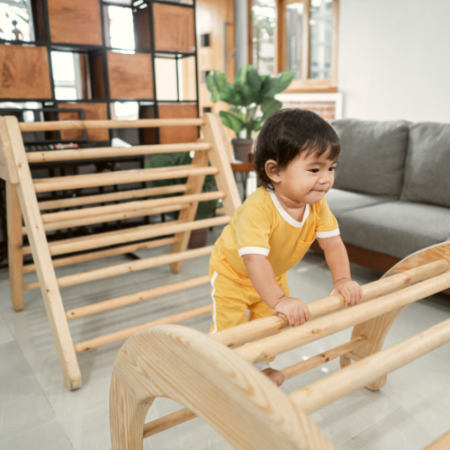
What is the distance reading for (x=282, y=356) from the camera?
1.74m

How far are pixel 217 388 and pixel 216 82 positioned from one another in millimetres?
3374

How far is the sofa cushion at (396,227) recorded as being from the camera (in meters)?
2.13

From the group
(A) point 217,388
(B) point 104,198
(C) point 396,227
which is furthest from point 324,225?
(B) point 104,198

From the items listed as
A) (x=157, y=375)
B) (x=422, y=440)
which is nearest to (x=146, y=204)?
(x=157, y=375)

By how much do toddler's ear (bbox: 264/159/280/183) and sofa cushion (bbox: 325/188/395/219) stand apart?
1519 millimetres

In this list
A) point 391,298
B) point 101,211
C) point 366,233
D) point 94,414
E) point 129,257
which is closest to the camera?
point 391,298

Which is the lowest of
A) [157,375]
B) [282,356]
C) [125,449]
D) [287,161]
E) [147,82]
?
[282,356]

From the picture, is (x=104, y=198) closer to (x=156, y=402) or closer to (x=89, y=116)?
(x=89, y=116)

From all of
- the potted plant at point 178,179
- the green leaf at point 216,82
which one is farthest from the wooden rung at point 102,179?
the green leaf at point 216,82

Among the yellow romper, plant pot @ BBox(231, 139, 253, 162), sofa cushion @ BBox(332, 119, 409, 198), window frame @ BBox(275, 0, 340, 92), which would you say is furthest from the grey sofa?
window frame @ BBox(275, 0, 340, 92)

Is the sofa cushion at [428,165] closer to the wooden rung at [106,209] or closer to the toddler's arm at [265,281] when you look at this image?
the wooden rung at [106,209]

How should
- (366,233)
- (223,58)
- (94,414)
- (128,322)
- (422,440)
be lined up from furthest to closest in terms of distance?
(223,58) < (366,233) < (128,322) < (94,414) < (422,440)

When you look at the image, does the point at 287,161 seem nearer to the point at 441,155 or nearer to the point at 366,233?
the point at 366,233

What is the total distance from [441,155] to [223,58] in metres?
4.27
